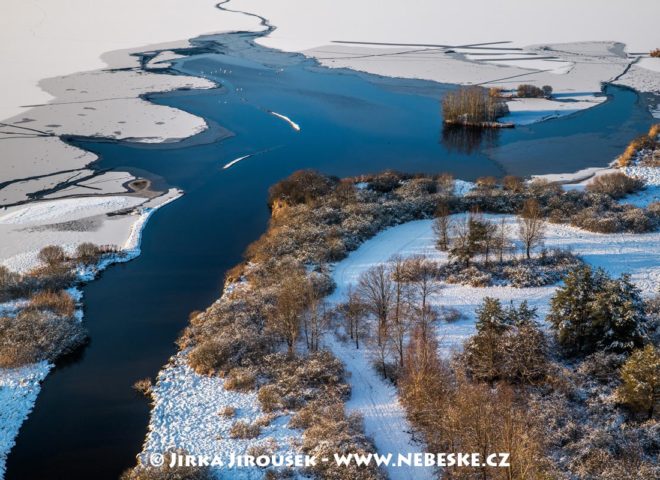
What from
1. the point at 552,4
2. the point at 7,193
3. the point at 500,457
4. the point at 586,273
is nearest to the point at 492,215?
the point at 586,273

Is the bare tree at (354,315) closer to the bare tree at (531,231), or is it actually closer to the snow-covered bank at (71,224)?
the bare tree at (531,231)

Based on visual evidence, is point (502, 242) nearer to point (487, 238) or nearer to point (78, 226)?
point (487, 238)

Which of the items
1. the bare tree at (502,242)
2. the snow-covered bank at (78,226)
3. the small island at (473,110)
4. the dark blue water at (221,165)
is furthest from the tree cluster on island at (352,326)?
the small island at (473,110)

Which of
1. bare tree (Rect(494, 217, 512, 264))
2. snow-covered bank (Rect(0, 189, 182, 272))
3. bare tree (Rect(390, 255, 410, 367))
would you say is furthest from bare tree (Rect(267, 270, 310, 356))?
snow-covered bank (Rect(0, 189, 182, 272))

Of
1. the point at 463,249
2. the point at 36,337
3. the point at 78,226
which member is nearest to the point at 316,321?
the point at 463,249

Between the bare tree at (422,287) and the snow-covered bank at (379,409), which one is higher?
the bare tree at (422,287)
